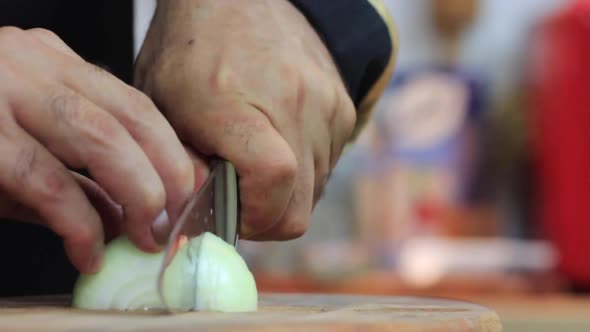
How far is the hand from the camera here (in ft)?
2.14

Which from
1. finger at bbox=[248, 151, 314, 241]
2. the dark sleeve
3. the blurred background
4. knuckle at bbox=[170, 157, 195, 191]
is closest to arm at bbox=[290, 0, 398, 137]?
the dark sleeve

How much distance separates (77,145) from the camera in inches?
22.5

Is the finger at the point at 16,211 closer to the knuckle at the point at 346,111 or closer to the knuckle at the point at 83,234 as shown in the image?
the knuckle at the point at 83,234

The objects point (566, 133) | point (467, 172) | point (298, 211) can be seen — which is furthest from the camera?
point (467, 172)

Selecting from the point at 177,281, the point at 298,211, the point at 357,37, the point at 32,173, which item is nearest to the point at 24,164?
the point at 32,173

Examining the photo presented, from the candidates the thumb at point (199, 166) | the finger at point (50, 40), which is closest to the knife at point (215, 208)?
the thumb at point (199, 166)

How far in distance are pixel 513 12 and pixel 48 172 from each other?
1.74 m

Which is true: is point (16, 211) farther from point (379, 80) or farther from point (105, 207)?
point (379, 80)

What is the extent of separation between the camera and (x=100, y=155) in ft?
1.87

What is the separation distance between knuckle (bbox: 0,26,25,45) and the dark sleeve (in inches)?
9.8

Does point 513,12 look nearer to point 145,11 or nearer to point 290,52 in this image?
point 145,11

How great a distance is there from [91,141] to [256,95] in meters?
0.15

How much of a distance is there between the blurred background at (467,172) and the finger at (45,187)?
121cm

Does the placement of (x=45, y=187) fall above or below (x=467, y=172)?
above
